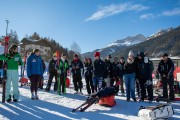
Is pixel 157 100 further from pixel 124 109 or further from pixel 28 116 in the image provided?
pixel 28 116

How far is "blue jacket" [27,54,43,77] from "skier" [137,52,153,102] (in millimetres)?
3771

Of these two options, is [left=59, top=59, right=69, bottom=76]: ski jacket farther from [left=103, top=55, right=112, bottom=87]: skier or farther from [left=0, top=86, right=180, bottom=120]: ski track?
[left=0, top=86, right=180, bottom=120]: ski track

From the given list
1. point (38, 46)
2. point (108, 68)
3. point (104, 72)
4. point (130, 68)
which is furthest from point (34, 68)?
point (38, 46)

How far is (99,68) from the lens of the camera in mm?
10406

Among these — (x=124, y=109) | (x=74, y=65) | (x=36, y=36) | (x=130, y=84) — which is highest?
(x=36, y=36)

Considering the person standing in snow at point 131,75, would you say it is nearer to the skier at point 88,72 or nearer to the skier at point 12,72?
the skier at point 88,72

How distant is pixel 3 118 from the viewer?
20.4 feet

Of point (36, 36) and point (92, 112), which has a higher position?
point (36, 36)

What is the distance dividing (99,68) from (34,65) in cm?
282

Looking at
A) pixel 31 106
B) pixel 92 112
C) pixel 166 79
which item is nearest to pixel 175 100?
pixel 166 79

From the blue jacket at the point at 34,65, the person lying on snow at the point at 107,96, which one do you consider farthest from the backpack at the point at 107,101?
the blue jacket at the point at 34,65

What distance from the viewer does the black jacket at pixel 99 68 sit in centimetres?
1041

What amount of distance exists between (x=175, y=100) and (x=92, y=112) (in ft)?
13.9

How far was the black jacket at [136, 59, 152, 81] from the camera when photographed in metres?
9.23
